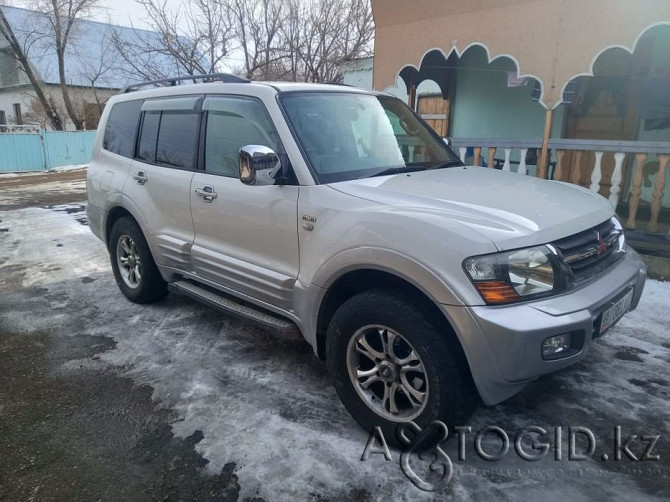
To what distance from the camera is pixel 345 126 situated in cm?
345

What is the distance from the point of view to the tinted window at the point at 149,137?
4.37 m

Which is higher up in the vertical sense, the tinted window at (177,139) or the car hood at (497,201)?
the tinted window at (177,139)

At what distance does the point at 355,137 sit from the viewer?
3447mm

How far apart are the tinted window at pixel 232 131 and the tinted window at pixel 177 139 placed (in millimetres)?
189

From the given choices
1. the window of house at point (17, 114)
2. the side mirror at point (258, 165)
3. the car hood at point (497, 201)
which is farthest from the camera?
the window of house at point (17, 114)

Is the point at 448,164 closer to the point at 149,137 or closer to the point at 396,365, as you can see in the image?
the point at 396,365

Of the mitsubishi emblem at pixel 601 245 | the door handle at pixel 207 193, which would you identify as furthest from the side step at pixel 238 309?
the mitsubishi emblem at pixel 601 245

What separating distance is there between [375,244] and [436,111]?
8842mm

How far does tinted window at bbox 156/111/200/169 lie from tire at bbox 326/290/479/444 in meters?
2.00

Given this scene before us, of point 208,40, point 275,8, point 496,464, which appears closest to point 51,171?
point 208,40

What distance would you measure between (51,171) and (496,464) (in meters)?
21.1

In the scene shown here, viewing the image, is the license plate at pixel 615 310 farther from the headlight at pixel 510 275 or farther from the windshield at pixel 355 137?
the windshield at pixel 355 137

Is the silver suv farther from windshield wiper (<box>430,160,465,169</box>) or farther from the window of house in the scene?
the window of house

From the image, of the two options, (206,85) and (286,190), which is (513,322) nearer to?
(286,190)
